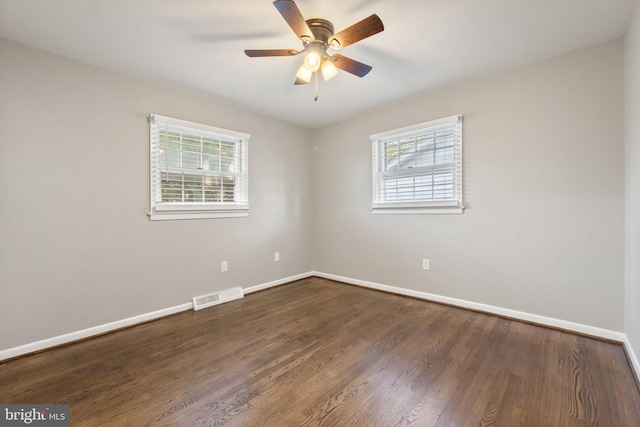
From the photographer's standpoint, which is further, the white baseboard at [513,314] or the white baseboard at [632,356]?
the white baseboard at [513,314]

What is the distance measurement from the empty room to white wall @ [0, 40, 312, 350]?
0.06 feet

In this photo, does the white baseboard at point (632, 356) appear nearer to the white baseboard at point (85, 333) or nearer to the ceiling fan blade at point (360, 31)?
the ceiling fan blade at point (360, 31)

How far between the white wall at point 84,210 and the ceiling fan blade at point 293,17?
1.86 metres

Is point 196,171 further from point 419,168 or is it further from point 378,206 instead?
point 419,168

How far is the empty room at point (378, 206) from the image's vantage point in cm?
169

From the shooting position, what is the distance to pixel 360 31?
176 centimetres

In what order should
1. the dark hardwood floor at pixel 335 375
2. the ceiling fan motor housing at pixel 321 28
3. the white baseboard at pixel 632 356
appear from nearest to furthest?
the dark hardwood floor at pixel 335 375, the white baseboard at pixel 632 356, the ceiling fan motor housing at pixel 321 28

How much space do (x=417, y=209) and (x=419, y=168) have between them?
50cm

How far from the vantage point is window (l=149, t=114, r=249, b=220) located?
2875mm

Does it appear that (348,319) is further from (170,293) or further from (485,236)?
(170,293)

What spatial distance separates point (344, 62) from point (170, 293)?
111 inches

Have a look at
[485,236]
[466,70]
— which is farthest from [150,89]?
[485,236]

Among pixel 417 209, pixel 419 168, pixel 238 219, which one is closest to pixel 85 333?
pixel 238 219

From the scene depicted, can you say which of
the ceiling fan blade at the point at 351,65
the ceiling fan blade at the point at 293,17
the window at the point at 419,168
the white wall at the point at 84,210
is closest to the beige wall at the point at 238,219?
the white wall at the point at 84,210
